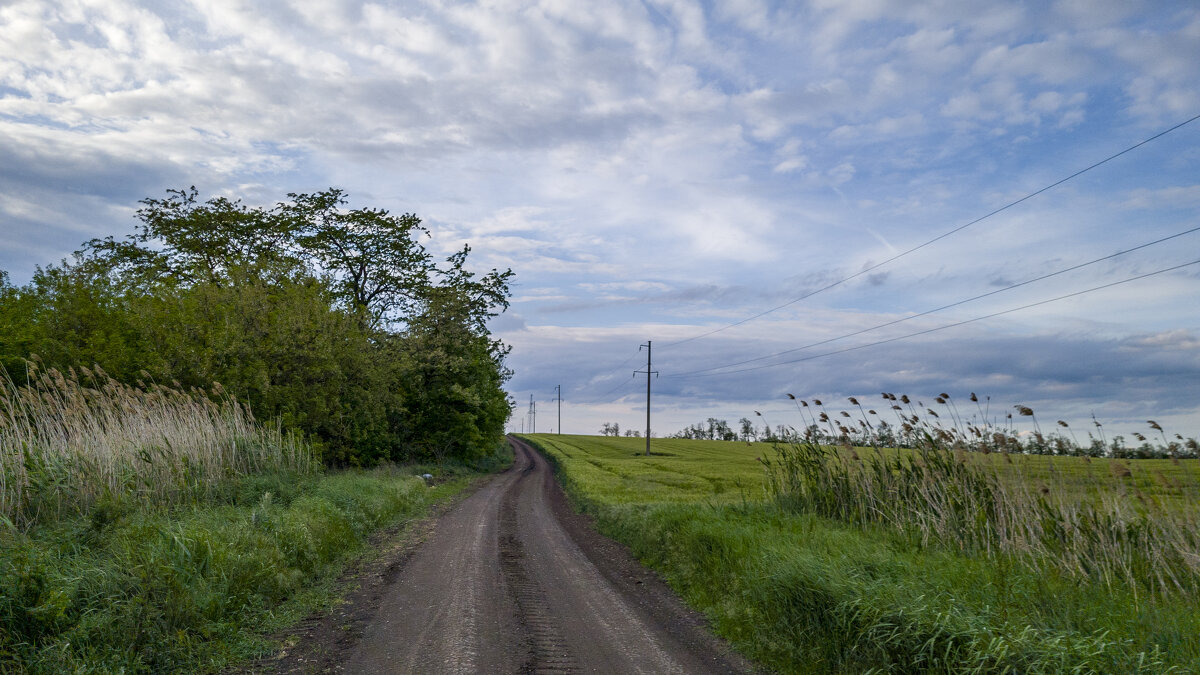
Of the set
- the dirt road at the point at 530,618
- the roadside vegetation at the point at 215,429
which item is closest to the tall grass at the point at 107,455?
the roadside vegetation at the point at 215,429

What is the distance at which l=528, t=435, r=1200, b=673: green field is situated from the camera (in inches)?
209

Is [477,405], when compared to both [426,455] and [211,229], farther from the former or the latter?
[211,229]

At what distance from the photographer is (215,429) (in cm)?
1694

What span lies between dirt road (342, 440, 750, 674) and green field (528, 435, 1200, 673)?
69 cm

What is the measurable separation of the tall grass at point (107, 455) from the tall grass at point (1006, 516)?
40.4 ft

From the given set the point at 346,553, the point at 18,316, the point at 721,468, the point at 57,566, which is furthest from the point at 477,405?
the point at 57,566

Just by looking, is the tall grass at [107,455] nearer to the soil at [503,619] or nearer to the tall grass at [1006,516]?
the soil at [503,619]

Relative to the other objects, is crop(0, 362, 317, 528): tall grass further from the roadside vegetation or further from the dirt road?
the dirt road

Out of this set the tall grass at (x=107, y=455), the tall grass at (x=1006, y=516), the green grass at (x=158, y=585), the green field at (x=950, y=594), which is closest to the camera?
the green field at (x=950, y=594)

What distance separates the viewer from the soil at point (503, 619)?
708 cm

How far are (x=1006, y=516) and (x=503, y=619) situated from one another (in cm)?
667

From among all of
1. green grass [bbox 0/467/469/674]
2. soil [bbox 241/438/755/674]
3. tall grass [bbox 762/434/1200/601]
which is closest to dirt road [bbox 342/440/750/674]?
soil [bbox 241/438/755/674]

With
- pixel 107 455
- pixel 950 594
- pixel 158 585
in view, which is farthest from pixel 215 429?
pixel 950 594

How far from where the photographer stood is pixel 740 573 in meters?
9.46
